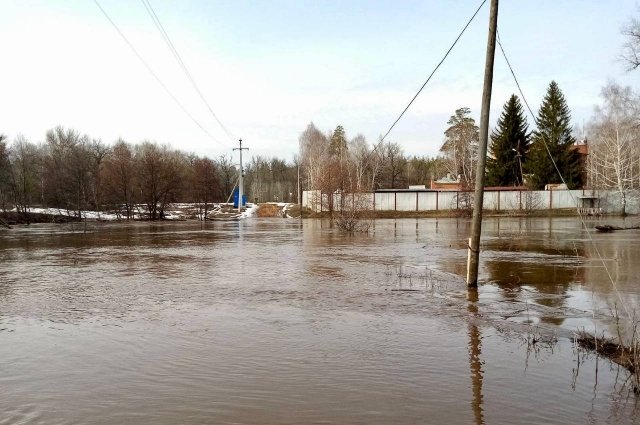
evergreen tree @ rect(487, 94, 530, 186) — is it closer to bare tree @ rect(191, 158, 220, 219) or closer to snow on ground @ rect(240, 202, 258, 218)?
snow on ground @ rect(240, 202, 258, 218)

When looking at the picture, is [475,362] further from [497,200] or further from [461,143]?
[461,143]

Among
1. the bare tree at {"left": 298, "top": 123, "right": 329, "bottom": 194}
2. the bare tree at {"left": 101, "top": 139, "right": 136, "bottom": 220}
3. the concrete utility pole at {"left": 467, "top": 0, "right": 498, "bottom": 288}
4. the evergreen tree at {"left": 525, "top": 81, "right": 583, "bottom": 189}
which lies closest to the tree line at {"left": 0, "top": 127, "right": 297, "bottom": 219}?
the bare tree at {"left": 101, "top": 139, "right": 136, "bottom": 220}

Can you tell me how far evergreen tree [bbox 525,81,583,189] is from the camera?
61.7m

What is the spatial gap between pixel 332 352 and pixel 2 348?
4809 mm

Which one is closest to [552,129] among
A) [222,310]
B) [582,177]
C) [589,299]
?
[582,177]

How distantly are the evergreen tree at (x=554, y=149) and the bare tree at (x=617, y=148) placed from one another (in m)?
4.89

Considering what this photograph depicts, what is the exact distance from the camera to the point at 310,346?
7398 mm

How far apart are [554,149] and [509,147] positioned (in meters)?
6.92

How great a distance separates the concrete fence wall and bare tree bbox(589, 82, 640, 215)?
4.38ft

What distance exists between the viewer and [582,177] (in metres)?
68.2

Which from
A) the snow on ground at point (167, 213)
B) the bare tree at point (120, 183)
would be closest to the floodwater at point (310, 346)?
the snow on ground at point (167, 213)

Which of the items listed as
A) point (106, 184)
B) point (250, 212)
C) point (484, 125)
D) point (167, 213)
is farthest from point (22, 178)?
point (484, 125)

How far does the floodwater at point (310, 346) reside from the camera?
5121 millimetres

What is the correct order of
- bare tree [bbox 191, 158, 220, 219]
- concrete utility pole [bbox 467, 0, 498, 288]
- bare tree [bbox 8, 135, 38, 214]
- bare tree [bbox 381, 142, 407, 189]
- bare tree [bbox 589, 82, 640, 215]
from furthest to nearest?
bare tree [bbox 381, 142, 407, 189], bare tree [bbox 191, 158, 220, 219], bare tree [bbox 8, 135, 38, 214], bare tree [bbox 589, 82, 640, 215], concrete utility pole [bbox 467, 0, 498, 288]
